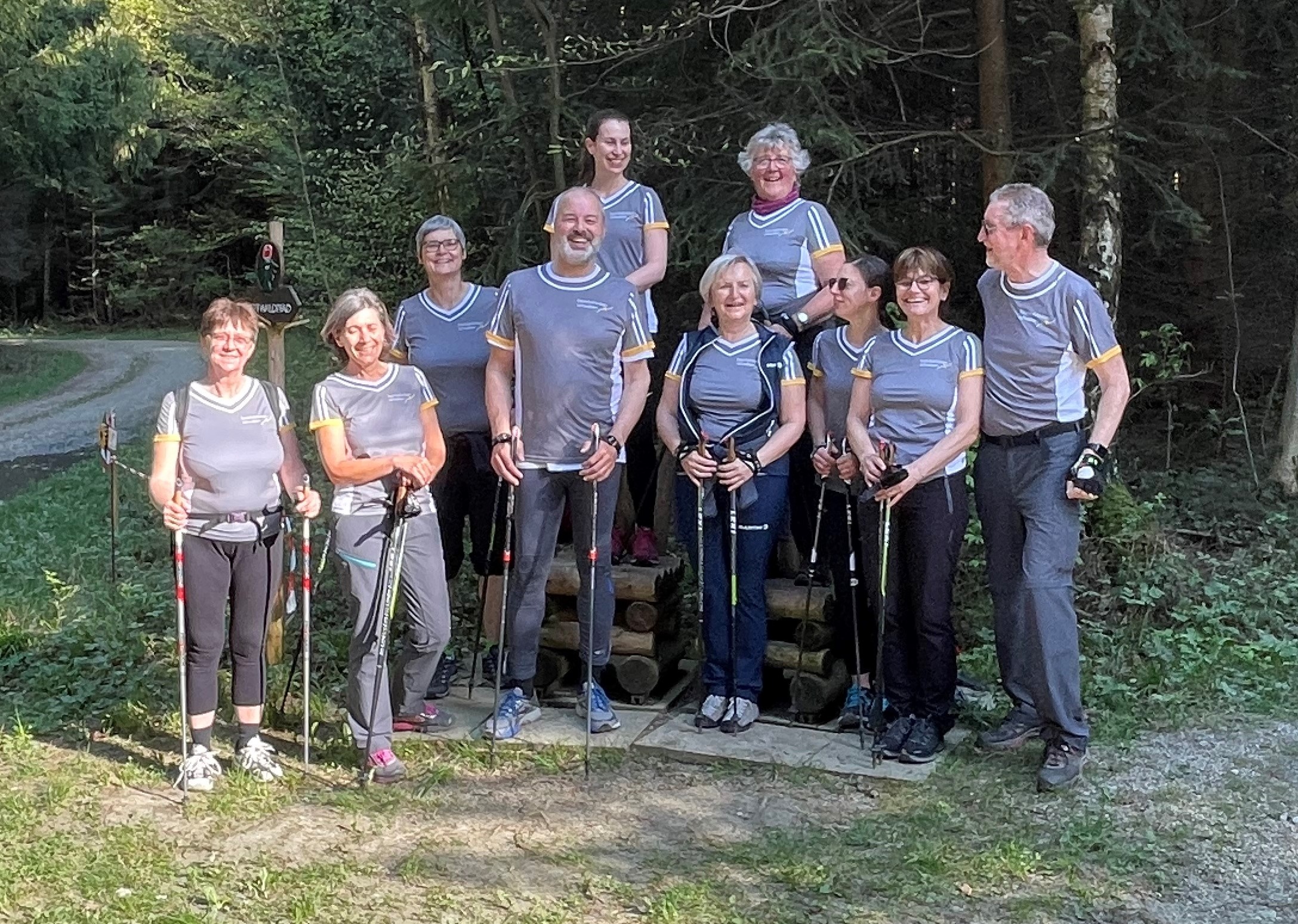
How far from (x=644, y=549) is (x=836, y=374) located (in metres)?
1.30

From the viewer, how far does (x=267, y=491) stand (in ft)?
15.2

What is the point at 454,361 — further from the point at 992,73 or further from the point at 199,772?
the point at 992,73

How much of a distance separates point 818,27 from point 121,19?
63.3ft

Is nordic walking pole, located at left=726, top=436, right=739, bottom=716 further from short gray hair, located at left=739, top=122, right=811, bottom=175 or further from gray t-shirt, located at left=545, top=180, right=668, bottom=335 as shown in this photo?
short gray hair, located at left=739, top=122, right=811, bottom=175

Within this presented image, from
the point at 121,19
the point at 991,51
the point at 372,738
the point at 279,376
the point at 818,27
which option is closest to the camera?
the point at 372,738

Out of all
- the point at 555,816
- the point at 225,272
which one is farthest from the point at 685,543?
the point at 225,272

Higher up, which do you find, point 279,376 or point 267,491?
point 279,376

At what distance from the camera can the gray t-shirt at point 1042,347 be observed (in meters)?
4.45

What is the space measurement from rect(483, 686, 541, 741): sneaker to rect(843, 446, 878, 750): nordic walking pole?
4.42 ft

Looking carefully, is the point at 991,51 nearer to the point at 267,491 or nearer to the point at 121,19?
the point at 267,491

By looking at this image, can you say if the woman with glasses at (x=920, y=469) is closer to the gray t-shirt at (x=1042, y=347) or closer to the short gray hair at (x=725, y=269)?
the gray t-shirt at (x=1042, y=347)

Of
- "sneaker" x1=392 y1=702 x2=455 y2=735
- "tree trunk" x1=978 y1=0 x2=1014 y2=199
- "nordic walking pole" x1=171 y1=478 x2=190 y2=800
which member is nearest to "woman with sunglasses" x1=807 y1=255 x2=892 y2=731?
"sneaker" x1=392 y1=702 x2=455 y2=735

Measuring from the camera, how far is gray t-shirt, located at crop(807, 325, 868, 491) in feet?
16.6

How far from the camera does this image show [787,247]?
5.23m
